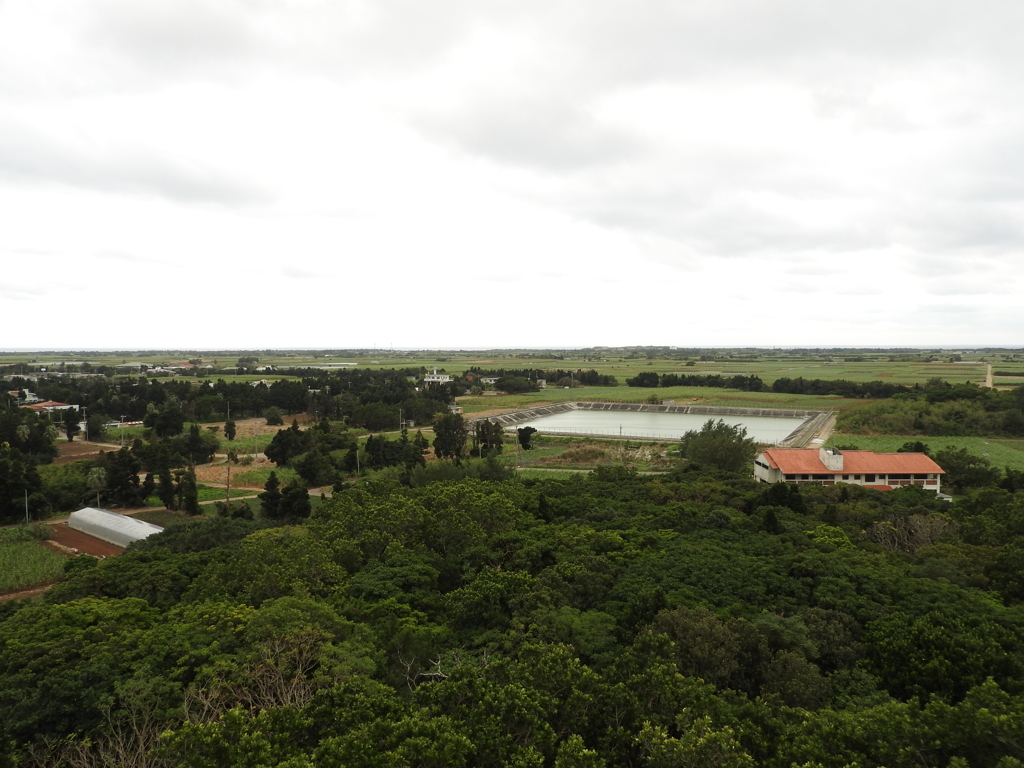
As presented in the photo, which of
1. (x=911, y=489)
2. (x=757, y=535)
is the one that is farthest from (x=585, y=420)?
(x=757, y=535)

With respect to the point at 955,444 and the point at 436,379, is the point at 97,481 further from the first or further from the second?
the point at 436,379

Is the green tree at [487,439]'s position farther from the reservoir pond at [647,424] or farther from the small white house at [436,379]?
the small white house at [436,379]

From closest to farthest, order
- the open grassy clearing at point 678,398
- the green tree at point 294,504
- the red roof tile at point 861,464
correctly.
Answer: the green tree at point 294,504 < the red roof tile at point 861,464 < the open grassy clearing at point 678,398

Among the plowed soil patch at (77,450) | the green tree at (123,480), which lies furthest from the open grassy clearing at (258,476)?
the plowed soil patch at (77,450)

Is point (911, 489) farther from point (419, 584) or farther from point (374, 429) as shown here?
point (374, 429)

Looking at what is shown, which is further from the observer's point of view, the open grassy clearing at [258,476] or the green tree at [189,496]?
the open grassy clearing at [258,476]

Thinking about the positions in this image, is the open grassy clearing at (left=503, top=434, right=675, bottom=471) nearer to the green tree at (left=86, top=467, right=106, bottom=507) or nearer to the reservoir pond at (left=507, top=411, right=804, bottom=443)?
the reservoir pond at (left=507, top=411, right=804, bottom=443)

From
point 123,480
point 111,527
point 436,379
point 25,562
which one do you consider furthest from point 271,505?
point 436,379
